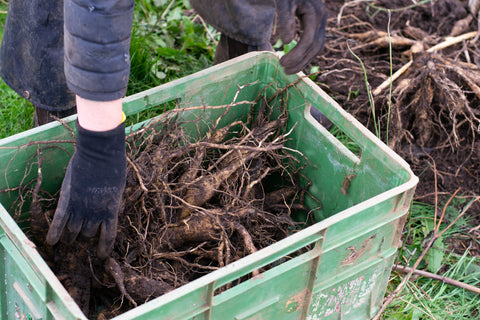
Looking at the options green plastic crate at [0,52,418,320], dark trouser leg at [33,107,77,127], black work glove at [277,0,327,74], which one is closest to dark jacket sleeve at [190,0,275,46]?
green plastic crate at [0,52,418,320]

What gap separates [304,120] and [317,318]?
617 mm

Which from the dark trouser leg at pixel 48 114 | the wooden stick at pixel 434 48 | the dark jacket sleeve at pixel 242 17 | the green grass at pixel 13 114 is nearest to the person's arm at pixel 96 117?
the dark trouser leg at pixel 48 114

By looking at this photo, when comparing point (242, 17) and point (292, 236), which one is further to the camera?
point (242, 17)

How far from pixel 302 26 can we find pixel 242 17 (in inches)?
14.3

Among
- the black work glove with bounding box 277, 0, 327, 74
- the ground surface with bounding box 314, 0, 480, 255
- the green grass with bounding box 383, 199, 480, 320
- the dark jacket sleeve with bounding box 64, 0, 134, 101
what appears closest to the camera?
the dark jacket sleeve with bounding box 64, 0, 134, 101

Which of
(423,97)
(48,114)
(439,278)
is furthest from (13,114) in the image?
(439,278)

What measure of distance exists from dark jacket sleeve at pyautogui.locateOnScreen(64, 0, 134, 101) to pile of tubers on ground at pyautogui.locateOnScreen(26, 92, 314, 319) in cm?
37

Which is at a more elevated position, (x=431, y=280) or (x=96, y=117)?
(x=96, y=117)

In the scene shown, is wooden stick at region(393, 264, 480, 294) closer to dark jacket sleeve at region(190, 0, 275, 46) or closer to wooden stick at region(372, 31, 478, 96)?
wooden stick at region(372, 31, 478, 96)

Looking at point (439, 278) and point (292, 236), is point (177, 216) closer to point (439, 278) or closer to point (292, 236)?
point (292, 236)

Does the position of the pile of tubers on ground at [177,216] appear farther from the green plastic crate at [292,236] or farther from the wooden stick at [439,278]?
the wooden stick at [439,278]

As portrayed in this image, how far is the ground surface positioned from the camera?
2.32 m

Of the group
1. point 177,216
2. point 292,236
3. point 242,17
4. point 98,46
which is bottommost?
point 177,216

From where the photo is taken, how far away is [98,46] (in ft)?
4.39
